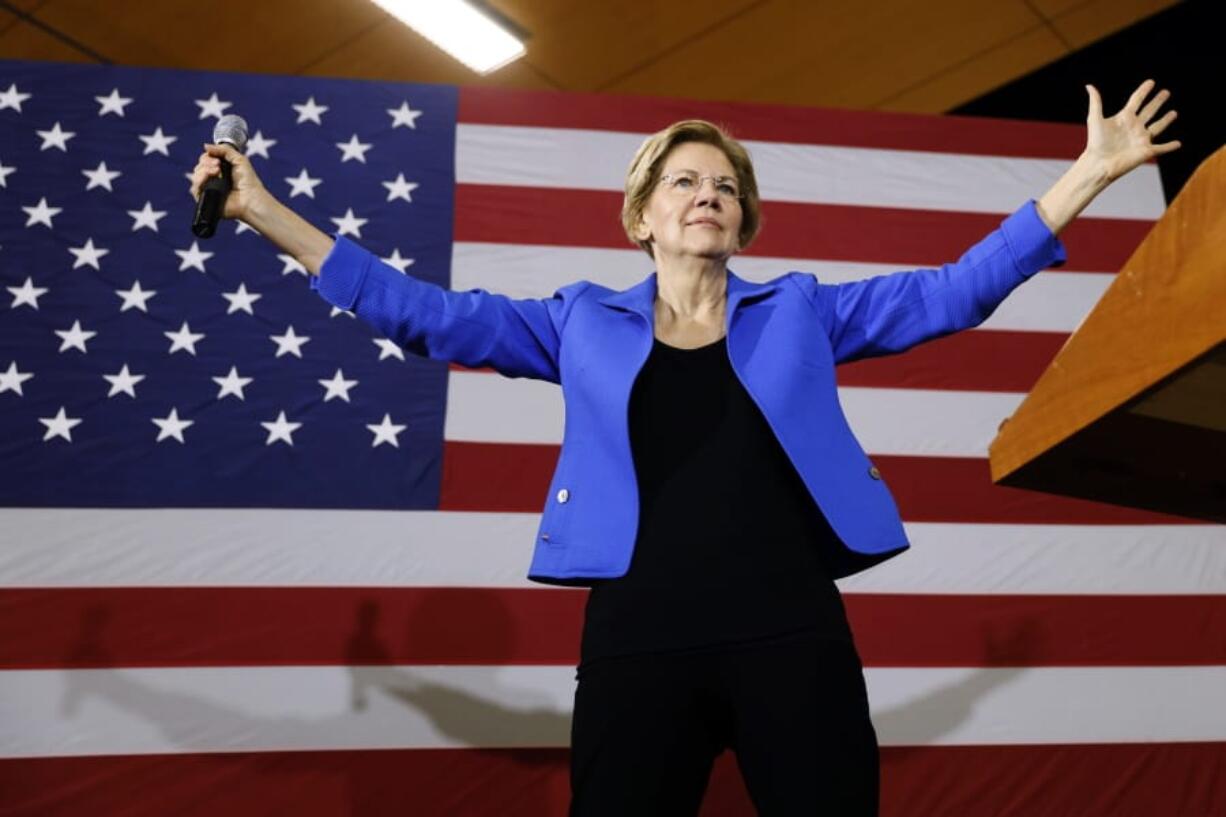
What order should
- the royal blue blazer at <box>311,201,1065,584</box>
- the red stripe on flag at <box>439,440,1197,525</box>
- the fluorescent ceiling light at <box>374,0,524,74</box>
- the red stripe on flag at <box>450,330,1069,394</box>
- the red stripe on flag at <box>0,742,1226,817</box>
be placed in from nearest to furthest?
1. the royal blue blazer at <box>311,201,1065,584</box>
2. the red stripe on flag at <box>0,742,1226,817</box>
3. the red stripe on flag at <box>439,440,1197,525</box>
4. the red stripe on flag at <box>450,330,1069,394</box>
5. the fluorescent ceiling light at <box>374,0,524,74</box>

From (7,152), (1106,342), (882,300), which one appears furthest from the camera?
(7,152)

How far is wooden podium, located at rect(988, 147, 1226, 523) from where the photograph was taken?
67 cm

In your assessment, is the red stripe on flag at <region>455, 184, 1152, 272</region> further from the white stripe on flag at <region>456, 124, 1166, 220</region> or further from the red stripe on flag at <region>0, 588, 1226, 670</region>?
the red stripe on flag at <region>0, 588, 1226, 670</region>

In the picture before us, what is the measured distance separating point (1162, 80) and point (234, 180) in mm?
3082

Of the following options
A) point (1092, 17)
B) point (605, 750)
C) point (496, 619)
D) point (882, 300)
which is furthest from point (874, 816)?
point (1092, 17)

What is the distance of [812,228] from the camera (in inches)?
106

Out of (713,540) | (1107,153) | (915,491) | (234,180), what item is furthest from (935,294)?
(915,491)

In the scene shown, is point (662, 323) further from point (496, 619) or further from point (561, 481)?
point (496, 619)

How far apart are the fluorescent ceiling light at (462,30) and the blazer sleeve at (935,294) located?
2495mm

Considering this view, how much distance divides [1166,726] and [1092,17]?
7.54 ft

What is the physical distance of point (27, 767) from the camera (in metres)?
2.00

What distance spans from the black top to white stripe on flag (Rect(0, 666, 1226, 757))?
3.62ft

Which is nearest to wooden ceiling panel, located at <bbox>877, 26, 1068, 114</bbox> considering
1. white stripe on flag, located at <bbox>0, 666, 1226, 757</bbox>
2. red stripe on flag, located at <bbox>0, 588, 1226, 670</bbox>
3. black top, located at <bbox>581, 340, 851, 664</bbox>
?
red stripe on flag, located at <bbox>0, 588, 1226, 670</bbox>

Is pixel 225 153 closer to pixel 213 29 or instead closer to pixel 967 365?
pixel 967 365
